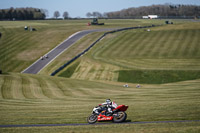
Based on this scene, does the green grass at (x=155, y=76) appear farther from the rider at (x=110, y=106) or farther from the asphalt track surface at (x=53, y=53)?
the rider at (x=110, y=106)

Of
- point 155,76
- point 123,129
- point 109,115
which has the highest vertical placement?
point 109,115

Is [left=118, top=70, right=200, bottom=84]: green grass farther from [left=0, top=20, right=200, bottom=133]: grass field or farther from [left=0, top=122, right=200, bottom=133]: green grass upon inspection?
[left=0, top=122, right=200, bottom=133]: green grass

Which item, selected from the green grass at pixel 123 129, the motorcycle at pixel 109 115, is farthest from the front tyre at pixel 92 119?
the green grass at pixel 123 129

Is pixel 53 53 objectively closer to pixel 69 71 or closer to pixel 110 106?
pixel 69 71

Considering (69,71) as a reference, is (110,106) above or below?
above

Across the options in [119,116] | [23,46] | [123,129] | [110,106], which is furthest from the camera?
[23,46]

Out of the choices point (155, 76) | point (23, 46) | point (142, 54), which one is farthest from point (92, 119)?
point (23, 46)

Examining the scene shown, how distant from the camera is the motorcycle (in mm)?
20047

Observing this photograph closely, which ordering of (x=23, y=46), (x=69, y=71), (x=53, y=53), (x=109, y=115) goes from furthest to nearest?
(x=23, y=46) < (x=53, y=53) < (x=69, y=71) < (x=109, y=115)

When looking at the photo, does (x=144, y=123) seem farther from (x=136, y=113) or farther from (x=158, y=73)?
(x=158, y=73)

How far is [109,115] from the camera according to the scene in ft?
67.4

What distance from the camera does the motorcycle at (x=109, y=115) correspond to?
2005cm

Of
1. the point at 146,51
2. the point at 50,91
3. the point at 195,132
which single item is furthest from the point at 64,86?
the point at 146,51

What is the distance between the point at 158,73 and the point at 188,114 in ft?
128
